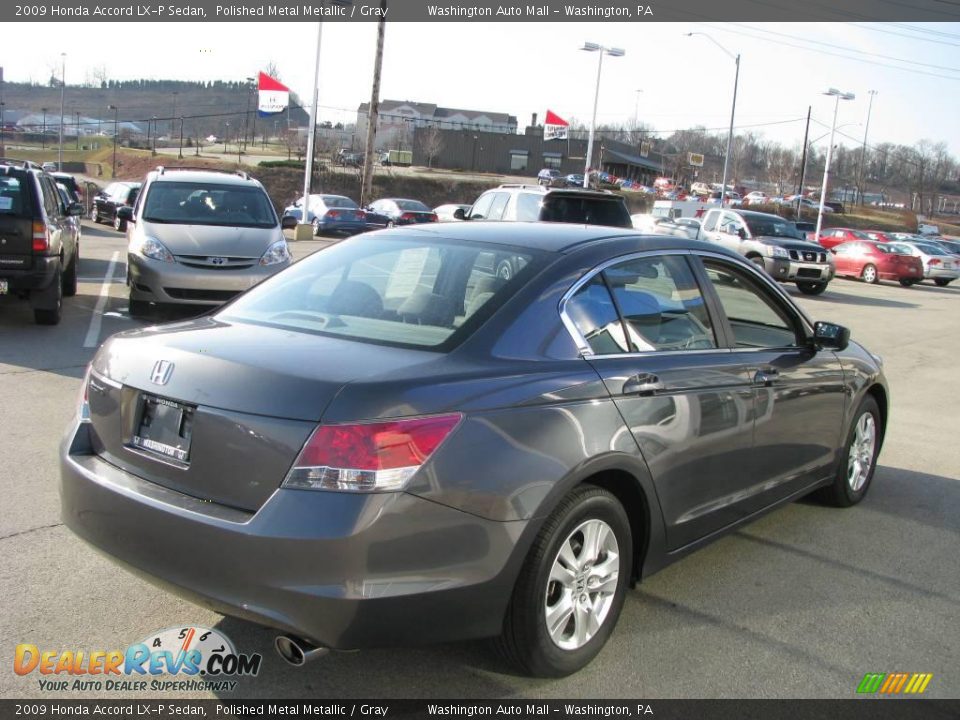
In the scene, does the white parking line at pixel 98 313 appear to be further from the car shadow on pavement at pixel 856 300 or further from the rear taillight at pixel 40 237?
the car shadow on pavement at pixel 856 300

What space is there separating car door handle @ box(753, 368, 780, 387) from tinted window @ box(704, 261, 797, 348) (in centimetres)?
17

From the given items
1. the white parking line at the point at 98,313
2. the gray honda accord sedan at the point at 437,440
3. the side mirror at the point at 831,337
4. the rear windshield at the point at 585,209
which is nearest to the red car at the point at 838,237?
the rear windshield at the point at 585,209

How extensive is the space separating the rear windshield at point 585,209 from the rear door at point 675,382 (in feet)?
33.7

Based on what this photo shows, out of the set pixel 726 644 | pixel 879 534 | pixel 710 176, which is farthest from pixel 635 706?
pixel 710 176

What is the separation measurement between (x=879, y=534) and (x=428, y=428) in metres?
3.61

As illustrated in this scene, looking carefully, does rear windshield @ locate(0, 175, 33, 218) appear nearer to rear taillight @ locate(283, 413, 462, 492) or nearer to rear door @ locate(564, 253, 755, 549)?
A: rear door @ locate(564, 253, 755, 549)

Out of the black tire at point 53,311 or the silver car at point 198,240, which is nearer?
the black tire at point 53,311

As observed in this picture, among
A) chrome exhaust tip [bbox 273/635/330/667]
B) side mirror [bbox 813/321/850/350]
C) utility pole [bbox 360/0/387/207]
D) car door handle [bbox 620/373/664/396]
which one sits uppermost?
utility pole [bbox 360/0/387/207]

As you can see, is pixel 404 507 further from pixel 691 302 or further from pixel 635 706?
pixel 691 302

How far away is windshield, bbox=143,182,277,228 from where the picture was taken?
38.3 ft

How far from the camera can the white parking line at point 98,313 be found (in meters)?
9.92

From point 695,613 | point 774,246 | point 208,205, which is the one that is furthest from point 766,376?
point 774,246

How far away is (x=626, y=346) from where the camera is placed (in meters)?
3.89

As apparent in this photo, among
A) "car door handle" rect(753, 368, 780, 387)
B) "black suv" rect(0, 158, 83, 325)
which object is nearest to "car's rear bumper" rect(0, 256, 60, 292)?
"black suv" rect(0, 158, 83, 325)
